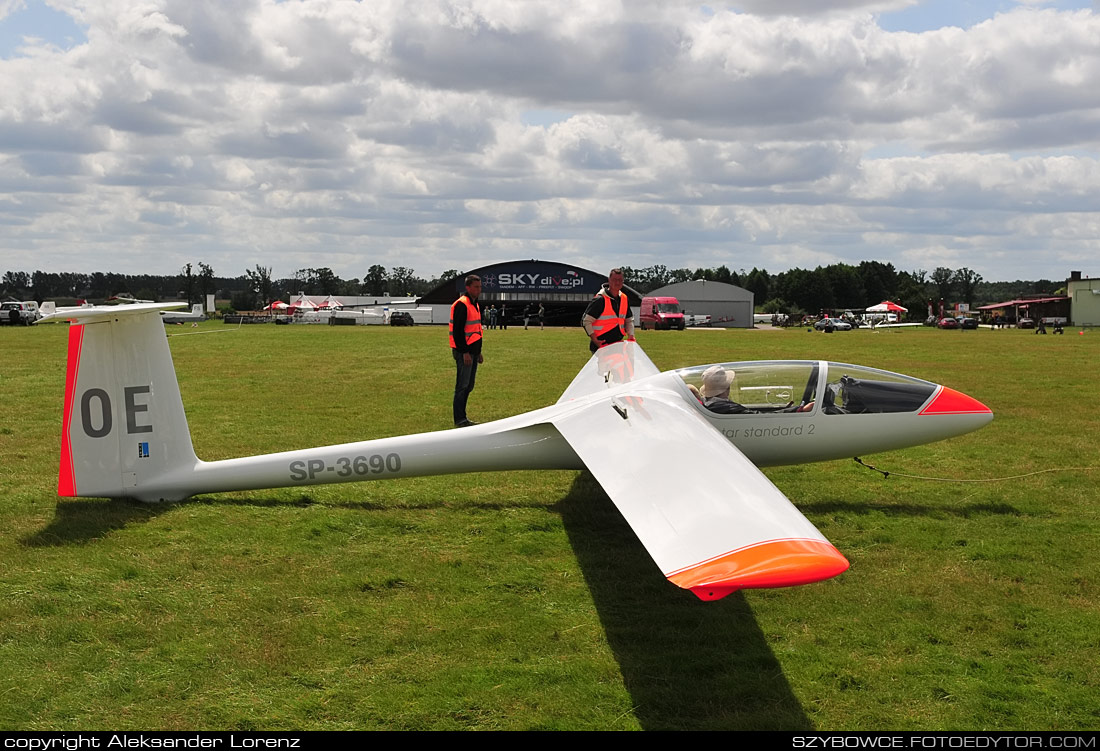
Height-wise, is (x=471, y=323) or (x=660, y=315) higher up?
(x=660, y=315)

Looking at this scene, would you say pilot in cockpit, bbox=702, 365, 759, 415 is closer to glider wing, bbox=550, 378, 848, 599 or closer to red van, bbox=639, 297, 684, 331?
glider wing, bbox=550, 378, 848, 599

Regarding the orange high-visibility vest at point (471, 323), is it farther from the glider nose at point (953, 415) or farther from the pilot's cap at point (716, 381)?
the glider nose at point (953, 415)

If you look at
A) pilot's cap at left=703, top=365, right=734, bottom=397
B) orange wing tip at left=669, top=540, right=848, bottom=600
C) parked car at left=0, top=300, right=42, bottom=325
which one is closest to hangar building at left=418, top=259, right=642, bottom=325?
parked car at left=0, top=300, right=42, bottom=325

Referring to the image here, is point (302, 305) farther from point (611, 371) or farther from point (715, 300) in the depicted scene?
point (611, 371)

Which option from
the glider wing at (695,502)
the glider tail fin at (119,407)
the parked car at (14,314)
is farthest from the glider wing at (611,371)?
the parked car at (14,314)

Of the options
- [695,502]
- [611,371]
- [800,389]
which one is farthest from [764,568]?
[611,371]

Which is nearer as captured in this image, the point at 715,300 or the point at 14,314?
the point at 14,314

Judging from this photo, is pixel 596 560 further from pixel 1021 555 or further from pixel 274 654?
pixel 1021 555

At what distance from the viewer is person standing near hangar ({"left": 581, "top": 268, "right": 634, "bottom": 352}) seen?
1250 cm

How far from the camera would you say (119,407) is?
301 inches

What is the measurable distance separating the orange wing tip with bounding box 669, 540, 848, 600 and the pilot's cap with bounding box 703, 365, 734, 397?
4.21m

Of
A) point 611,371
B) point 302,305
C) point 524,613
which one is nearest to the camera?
point 524,613

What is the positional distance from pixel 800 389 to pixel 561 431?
2.69m

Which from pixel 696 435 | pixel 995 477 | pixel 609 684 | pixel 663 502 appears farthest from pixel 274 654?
pixel 995 477
